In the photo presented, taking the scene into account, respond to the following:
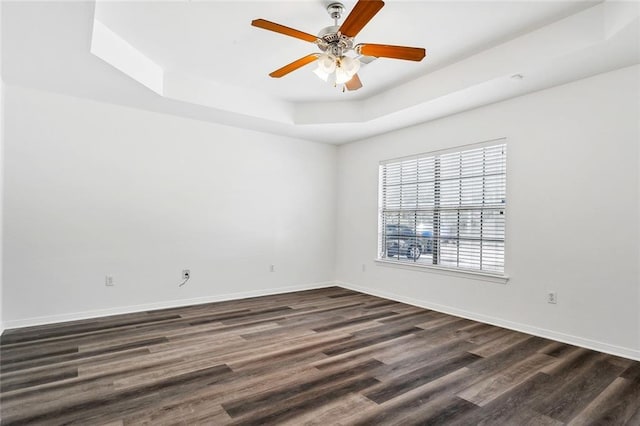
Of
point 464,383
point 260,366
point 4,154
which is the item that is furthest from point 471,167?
point 4,154

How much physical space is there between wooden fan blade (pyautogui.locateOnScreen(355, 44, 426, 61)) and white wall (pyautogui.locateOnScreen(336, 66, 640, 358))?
6.13ft

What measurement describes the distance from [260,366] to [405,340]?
4.71 ft

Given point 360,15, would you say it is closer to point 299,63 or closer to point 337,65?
point 337,65

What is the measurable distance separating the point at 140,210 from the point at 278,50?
102 inches

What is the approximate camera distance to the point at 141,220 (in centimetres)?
433

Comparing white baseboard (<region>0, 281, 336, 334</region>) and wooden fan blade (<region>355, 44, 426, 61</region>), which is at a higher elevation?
wooden fan blade (<region>355, 44, 426, 61</region>)

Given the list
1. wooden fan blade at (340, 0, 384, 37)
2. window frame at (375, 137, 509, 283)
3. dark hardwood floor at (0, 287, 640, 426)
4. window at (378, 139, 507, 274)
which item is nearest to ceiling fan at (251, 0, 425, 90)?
wooden fan blade at (340, 0, 384, 37)

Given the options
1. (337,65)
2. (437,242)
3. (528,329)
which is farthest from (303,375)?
(437,242)

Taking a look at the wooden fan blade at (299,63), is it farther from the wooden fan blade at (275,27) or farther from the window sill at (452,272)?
the window sill at (452,272)

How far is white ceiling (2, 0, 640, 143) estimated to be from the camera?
2648mm

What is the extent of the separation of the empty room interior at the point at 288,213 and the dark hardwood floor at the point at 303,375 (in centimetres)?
2

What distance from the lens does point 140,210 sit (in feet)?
14.2

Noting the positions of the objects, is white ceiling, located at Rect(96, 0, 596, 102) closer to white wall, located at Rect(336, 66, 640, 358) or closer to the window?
white wall, located at Rect(336, 66, 640, 358)

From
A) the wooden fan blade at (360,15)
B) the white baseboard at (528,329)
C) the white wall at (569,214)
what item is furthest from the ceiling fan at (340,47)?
the white baseboard at (528,329)
